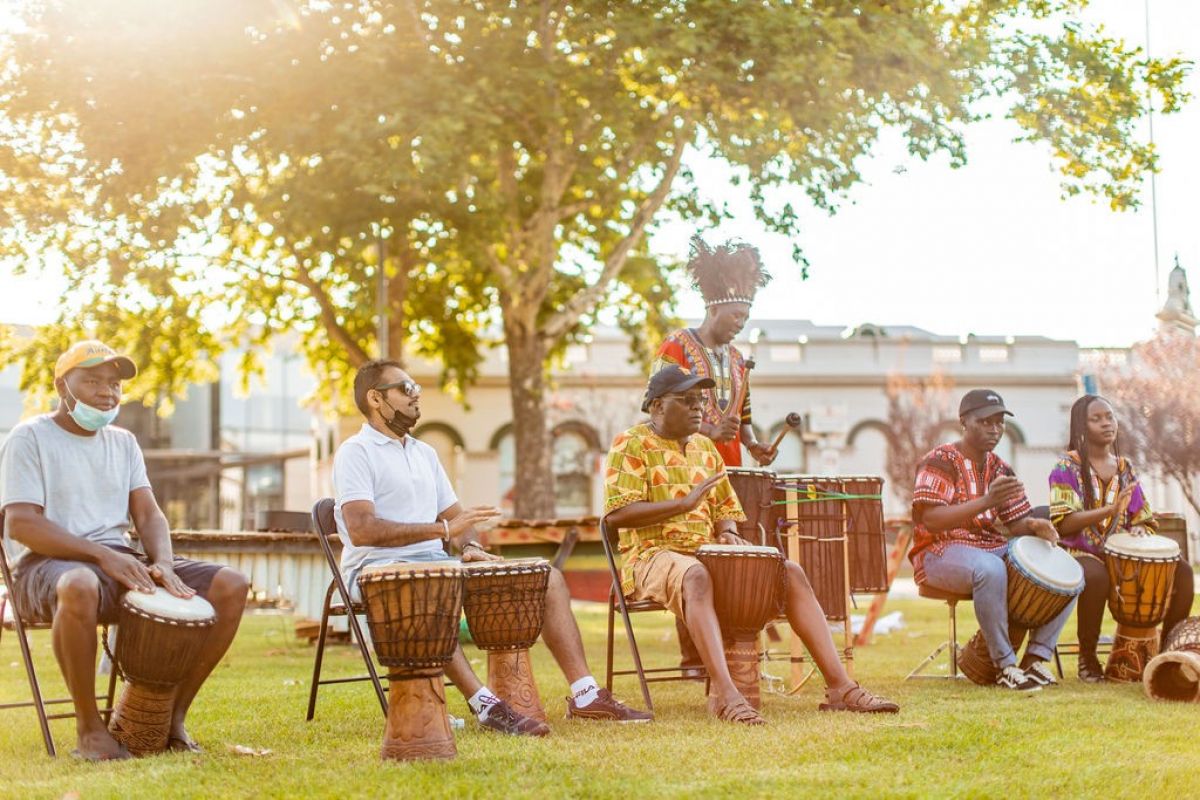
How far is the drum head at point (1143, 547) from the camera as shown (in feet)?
28.6

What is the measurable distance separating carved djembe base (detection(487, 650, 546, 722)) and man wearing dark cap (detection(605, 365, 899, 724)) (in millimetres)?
810

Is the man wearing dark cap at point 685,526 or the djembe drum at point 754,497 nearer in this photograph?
the man wearing dark cap at point 685,526

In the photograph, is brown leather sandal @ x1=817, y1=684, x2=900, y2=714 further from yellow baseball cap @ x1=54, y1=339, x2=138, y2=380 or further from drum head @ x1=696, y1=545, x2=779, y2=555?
yellow baseball cap @ x1=54, y1=339, x2=138, y2=380

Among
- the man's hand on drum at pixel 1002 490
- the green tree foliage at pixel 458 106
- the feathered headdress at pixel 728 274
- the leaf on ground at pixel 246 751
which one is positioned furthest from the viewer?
the green tree foliage at pixel 458 106

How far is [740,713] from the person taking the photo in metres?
6.92

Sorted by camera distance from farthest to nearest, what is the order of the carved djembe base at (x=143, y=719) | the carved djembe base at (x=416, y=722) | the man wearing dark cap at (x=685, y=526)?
the man wearing dark cap at (x=685, y=526) < the carved djembe base at (x=143, y=719) < the carved djembe base at (x=416, y=722)

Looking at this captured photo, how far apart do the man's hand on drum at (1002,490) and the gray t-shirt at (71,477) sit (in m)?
4.51

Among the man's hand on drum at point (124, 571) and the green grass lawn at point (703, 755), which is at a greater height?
the man's hand on drum at point (124, 571)

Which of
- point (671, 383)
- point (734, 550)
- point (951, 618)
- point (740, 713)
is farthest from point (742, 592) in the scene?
point (951, 618)

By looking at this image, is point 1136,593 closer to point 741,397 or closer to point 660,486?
point 741,397

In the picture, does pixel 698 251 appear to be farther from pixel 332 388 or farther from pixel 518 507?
pixel 332 388

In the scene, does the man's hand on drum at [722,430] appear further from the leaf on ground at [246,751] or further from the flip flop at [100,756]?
the flip flop at [100,756]

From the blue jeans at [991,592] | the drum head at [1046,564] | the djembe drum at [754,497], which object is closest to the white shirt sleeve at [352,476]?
the djembe drum at [754,497]

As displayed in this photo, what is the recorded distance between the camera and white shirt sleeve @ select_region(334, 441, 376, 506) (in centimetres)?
673
